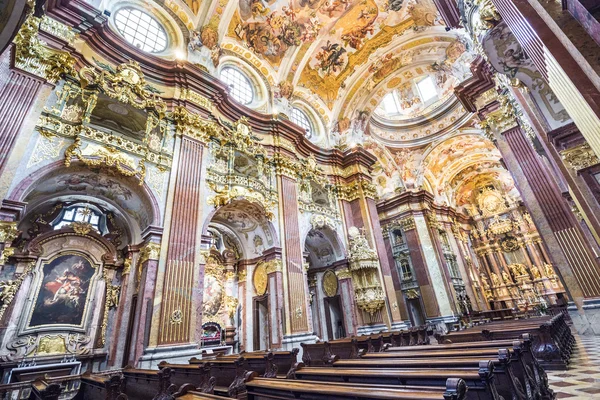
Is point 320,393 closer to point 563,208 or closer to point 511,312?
point 563,208

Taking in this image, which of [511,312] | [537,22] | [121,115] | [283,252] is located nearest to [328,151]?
[283,252]

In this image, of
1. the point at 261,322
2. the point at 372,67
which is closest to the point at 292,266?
the point at 261,322

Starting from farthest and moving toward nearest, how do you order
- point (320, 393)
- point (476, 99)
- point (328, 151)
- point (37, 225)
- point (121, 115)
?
1. point (328, 151)
2. point (476, 99)
3. point (121, 115)
4. point (37, 225)
5. point (320, 393)

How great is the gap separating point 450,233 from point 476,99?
1170cm

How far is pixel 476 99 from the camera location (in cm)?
1134

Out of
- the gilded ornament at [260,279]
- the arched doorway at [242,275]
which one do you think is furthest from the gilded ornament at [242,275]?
the gilded ornament at [260,279]

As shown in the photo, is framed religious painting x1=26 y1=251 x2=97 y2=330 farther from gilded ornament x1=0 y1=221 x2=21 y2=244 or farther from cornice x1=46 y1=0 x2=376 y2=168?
cornice x1=46 y1=0 x2=376 y2=168

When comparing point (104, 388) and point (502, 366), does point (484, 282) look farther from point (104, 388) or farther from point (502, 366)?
point (104, 388)

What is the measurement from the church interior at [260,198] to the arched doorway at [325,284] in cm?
9

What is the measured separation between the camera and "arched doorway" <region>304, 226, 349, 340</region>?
1202 centimetres

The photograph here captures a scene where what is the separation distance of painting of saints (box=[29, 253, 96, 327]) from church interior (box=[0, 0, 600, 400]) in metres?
0.05

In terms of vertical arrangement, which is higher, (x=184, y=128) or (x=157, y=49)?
(x=157, y=49)

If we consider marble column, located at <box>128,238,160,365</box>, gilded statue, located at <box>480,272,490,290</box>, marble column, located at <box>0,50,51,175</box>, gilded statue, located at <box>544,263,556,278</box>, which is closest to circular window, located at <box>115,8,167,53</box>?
marble column, located at <box>0,50,51,175</box>

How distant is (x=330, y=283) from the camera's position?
12.5m
